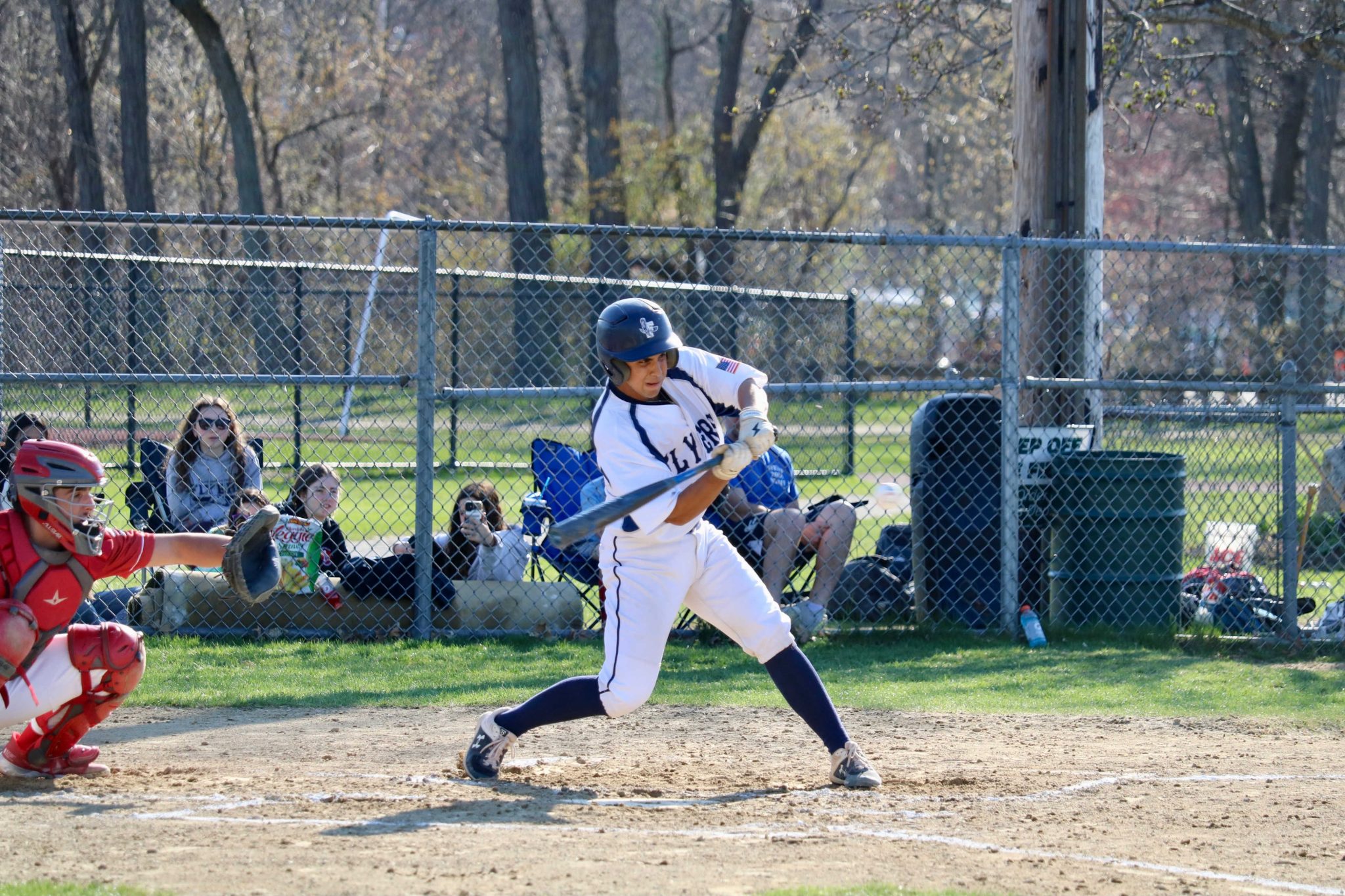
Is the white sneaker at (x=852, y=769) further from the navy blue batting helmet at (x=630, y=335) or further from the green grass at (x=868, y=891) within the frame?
the navy blue batting helmet at (x=630, y=335)

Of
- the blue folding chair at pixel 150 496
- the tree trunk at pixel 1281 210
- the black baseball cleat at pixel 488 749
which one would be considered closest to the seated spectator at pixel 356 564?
the blue folding chair at pixel 150 496

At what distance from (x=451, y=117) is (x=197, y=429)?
97.4 ft

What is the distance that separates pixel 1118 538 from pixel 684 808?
4.33 metres

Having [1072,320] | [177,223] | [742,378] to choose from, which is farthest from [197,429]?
[1072,320]

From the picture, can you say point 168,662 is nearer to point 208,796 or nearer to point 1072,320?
point 208,796

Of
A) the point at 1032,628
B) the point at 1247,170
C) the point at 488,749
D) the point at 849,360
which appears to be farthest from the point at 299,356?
the point at 1247,170

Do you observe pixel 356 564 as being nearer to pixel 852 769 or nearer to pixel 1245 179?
pixel 852 769

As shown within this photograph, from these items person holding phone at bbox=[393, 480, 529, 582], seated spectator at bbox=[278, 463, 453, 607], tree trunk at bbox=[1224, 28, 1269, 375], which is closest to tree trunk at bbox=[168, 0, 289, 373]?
seated spectator at bbox=[278, 463, 453, 607]

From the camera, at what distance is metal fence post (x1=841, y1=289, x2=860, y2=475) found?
14555 millimetres

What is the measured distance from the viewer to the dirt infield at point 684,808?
3930 millimetres

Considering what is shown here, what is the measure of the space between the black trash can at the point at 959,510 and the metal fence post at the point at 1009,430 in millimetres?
75

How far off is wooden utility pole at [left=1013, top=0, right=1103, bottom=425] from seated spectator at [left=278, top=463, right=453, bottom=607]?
3897 millimetres

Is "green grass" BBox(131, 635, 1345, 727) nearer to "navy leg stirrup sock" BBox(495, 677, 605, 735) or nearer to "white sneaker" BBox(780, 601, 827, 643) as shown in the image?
"white sneaker" BBox(780, 601, 827, 643)

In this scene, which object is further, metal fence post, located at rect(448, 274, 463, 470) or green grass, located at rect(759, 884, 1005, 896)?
metal fence post, located at rect(448, 274, 463, 470)
